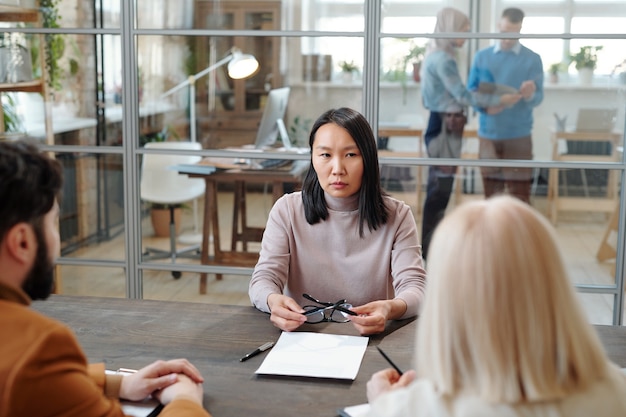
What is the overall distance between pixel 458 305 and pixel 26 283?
1.94ft

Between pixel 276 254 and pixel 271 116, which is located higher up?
pixel 271 116

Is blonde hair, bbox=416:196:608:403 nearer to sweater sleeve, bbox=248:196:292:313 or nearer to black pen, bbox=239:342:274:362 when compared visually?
black pen, bbox=239:342:274:362

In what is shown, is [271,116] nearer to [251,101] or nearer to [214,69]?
[251,101]

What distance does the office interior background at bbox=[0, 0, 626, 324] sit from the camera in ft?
10.8

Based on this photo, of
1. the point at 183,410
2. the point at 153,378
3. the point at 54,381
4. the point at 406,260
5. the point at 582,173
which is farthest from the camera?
the point at 582,173

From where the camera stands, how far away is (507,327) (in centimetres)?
98

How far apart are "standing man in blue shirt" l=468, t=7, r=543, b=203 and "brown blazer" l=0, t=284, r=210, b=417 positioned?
98.6 inches

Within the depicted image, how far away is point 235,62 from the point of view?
3561 mm

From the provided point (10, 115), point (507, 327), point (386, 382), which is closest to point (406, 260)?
point (386, 382)

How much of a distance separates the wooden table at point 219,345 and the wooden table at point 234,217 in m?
1.58

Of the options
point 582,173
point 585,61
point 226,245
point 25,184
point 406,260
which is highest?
point 585,61

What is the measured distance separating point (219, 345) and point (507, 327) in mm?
815

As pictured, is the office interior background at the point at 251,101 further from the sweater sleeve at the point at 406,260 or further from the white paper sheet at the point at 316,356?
the white paper sheet at the point at 316,356

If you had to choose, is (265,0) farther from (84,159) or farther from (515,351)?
(515,351)
